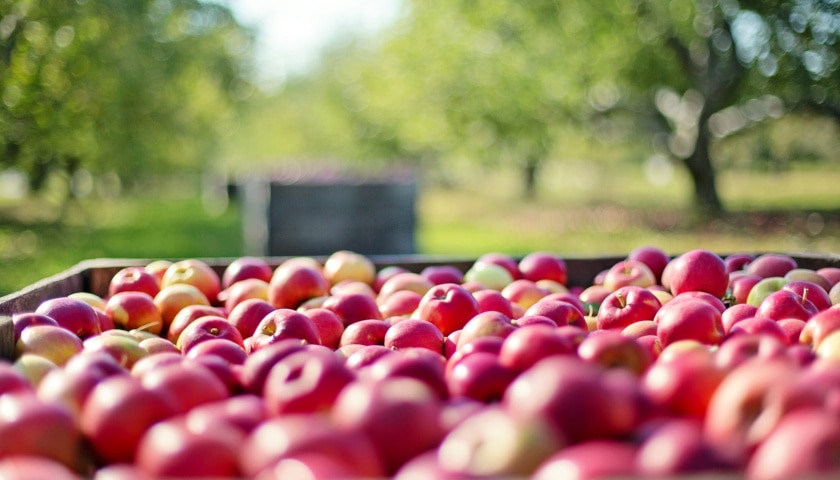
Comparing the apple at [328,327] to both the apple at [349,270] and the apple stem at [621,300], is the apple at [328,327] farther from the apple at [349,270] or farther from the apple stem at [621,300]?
the apple at [349,270]

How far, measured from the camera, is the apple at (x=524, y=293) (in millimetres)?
3504

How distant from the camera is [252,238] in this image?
11539 millimetres

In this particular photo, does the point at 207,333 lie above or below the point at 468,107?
below

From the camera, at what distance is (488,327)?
95.7 inches

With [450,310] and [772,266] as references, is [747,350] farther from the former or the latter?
[772,266]

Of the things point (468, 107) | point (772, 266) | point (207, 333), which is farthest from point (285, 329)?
point (468, 107)

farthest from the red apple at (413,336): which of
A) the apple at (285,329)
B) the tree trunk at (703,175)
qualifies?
the tree trunk at (703,175)

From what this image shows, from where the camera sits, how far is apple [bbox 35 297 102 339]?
2762 mm

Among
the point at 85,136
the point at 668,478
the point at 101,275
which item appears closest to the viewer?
the point at 668,478

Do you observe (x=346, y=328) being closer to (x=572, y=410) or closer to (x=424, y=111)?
(x=572, y=410)

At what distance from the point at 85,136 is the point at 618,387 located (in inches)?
635

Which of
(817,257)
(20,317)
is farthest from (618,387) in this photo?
(817,257)

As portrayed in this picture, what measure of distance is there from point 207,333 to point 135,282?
3.81ft

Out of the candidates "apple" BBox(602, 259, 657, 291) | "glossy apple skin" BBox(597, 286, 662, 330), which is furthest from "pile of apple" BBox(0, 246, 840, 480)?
"apple" BBox(602, 259, 657, 291)
